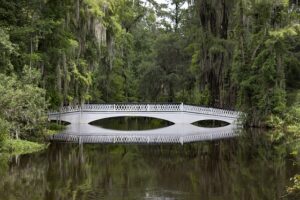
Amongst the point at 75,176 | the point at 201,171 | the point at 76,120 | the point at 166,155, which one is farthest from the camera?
the point at 76,120

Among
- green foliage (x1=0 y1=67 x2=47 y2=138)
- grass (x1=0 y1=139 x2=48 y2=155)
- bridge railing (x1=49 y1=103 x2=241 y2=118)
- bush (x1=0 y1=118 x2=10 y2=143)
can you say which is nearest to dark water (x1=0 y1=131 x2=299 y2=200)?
grass (x1=0 y1=139 x2=48 y2=155)

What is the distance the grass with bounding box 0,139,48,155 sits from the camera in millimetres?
15430

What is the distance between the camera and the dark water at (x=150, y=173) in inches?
398

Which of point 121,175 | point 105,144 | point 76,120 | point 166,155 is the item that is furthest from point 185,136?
point 121,175

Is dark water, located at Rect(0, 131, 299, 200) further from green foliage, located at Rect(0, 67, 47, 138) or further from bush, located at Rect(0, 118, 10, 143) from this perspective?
green foliage, located at Rect(0, 67, 47, 138)

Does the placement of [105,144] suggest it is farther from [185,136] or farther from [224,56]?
[224,56]

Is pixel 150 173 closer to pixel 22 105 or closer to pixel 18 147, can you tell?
pixel 18 147

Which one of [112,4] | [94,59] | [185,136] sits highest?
[112,4]

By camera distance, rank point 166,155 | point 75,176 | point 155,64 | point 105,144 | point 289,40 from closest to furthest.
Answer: point 75,176, point 166,155, point 105,144, point 289,40, point 155,64

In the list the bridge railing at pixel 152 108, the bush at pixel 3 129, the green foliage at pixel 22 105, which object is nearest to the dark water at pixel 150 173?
the bush at pixel 3 129

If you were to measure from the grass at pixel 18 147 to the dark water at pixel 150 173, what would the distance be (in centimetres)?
52

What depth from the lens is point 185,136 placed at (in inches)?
956

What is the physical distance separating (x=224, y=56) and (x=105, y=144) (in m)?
13.1

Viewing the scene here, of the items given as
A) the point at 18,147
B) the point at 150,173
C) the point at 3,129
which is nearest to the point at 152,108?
the point at 18,147
